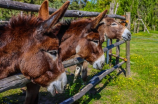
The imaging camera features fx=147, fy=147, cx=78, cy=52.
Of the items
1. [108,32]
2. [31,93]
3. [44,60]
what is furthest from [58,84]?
[108,32]

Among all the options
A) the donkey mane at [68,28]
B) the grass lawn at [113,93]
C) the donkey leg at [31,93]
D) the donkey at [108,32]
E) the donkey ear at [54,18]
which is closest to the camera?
the donkey ear at [54,18]

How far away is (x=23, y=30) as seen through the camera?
5.89 ft

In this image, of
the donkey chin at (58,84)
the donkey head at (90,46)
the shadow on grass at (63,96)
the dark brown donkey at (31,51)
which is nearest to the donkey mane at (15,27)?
the dark brown donkey at (31,51)

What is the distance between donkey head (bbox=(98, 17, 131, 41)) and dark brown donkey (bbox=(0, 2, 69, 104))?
3221 millimetres

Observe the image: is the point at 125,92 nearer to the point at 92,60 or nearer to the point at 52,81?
the point at 92,60

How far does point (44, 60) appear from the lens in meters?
1.80

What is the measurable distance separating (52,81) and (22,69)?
1.30 ft

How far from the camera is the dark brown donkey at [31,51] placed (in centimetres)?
171

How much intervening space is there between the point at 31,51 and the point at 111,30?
380cm

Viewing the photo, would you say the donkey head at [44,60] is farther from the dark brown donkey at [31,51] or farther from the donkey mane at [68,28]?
the donkey mane at [68,28]

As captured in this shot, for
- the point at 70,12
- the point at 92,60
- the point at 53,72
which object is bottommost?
the point at 92,60

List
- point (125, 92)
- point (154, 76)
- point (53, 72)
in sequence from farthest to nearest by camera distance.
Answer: point (154, 76), point (125, 92), point (53, 72)

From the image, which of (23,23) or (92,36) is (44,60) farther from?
(92,36)

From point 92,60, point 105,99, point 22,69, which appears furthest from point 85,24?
point 105,99
